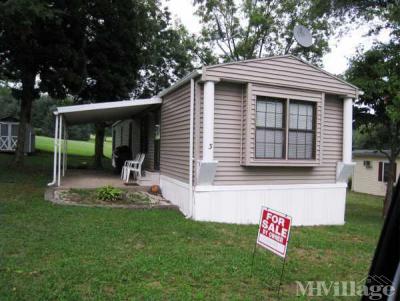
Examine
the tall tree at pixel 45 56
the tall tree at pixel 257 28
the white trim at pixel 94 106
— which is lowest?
the white trim at pixel 94 106

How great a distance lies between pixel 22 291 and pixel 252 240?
3.72 meters

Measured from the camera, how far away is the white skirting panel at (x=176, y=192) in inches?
315

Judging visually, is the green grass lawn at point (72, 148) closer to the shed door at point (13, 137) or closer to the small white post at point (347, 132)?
the shed door at point (13, 137)

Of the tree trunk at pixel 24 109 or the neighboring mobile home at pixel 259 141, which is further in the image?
the tree trunk at pixel 24 109

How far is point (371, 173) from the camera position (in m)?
22.2

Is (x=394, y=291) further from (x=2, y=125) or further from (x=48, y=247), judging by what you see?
(x=2, y=125)

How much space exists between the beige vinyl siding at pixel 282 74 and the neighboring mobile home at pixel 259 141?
2 centimetres

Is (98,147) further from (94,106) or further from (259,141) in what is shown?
(259,141)

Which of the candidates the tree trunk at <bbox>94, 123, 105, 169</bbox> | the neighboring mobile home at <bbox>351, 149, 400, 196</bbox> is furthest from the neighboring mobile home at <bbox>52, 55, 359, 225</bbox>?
the neighboring mobile home at <bbox>351, 149, 400, 196</bbox>

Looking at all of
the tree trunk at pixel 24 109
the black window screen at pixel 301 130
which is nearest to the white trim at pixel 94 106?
the black window screen at pixel 301 130

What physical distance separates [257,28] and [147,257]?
2048cm

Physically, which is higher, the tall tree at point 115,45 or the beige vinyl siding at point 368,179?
the tall tree at point 115,45

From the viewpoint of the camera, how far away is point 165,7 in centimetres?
1864

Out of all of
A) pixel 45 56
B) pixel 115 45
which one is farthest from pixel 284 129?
pixel 45 56
